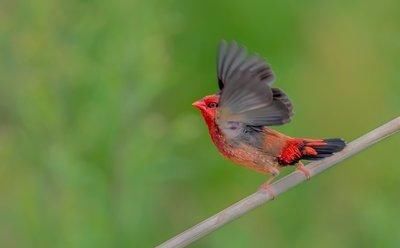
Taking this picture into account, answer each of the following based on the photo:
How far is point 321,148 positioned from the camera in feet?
6.19

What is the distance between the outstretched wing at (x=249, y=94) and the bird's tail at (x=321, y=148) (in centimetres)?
21

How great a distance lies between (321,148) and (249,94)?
1.04ft

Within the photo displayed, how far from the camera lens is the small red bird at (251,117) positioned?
5.35ft

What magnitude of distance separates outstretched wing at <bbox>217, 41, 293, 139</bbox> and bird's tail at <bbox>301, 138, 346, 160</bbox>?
0.69ft

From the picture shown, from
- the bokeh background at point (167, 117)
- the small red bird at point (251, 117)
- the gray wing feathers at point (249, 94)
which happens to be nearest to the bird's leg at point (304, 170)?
the small red bird at point (251, 117)

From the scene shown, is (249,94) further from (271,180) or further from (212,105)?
(271,180)

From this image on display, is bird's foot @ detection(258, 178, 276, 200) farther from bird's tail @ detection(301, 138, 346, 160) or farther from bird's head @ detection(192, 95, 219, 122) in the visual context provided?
bird's head @ detection(192, 95, 219, 122)

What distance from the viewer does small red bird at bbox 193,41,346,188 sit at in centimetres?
163

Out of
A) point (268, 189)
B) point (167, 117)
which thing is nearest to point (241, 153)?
point (268, 189)

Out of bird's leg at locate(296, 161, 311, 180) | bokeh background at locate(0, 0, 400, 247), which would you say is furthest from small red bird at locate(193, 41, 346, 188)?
bokeh background at locate(0, 0, 400, 247)

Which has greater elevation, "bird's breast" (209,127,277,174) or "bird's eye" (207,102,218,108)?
"bird's eye" (207,102,218,108)

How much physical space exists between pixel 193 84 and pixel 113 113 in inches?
30.7

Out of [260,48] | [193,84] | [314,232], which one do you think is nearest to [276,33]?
[260,48]

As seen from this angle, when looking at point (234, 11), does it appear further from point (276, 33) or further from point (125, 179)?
point (125, 179)
